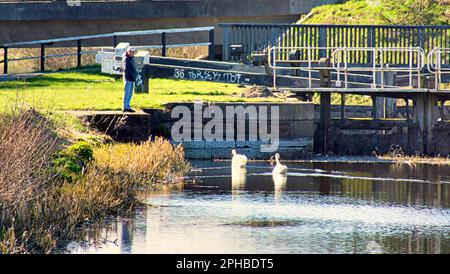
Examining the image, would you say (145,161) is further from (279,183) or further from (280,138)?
(280,138)

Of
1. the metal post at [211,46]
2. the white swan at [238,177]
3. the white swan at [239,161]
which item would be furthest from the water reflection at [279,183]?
the metal post at [211,46]

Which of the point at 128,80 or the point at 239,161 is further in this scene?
the point at 128,80

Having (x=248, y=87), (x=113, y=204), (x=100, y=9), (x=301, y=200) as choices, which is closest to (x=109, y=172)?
(x=113, y=204)

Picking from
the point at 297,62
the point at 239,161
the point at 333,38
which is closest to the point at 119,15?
the point at 333,38

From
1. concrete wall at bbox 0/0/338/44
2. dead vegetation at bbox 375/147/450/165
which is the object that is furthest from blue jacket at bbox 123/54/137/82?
concrete wall at bbox 0/0/338/44

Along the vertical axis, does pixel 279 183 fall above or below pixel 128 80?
below

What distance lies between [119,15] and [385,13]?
981cm

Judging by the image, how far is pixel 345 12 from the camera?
51906mm

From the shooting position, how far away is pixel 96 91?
39.1 m

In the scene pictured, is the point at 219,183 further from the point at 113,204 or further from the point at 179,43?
the point at 179,43

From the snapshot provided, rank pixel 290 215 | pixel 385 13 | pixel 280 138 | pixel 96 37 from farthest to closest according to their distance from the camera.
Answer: pixel 385 13, pixel 96 37, pixel 280 138, pixel 290 215

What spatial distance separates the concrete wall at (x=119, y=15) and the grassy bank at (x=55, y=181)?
792 inches

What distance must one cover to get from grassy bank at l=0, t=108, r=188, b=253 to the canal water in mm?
481

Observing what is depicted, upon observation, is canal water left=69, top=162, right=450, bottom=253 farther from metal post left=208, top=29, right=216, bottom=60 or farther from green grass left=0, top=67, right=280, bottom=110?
metal post left=208, top=29, right=216, bottom=60
